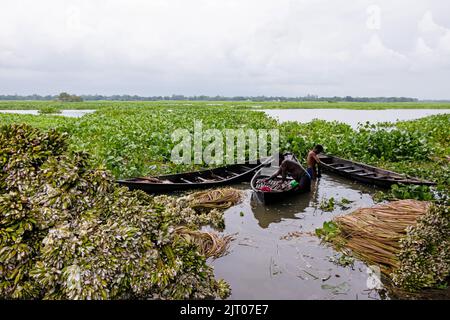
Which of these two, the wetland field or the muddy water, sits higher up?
the wetland field

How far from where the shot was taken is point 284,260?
596 cm

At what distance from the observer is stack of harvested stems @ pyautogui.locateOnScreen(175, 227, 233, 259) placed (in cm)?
613

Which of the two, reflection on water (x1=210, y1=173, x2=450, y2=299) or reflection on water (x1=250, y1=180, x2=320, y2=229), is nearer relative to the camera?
reflection on water (x1=210, y1=173, x2=450, y2=299)

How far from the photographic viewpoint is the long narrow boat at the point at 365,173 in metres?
9.83

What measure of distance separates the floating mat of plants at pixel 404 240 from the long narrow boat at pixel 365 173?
3.90 metres

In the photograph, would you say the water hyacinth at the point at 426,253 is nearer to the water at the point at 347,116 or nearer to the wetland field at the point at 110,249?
the wetland field at the point at 110,249

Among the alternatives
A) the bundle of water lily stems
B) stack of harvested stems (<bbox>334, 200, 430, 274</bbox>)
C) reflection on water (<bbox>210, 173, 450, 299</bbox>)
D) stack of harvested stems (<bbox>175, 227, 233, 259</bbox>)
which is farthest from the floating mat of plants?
the bundle of water lily stems

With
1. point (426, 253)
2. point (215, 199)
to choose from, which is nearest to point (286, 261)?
point (426, 253)

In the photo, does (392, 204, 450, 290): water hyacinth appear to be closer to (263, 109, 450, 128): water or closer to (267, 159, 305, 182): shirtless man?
(267, 159, 305, 182): shirtless man

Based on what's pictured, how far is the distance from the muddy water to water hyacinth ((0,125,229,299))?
2.35ft

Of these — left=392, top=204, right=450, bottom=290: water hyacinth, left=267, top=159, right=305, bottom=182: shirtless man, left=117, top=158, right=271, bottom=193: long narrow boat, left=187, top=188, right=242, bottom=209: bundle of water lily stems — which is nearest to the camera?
left=392, top=204, right=450, bottom=290: water hyacinth

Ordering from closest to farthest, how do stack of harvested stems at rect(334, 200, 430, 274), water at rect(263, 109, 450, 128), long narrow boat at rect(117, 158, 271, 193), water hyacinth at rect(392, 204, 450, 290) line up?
water hyacinth at rect(392, 204, 450, 290) → stack of harvested stems at rect(334, 200, 430, 274) → long narrow boat at rect(117, 158, 271, 193) → water at rect(263, 109, 450, 128)

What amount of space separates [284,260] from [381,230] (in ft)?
5.44

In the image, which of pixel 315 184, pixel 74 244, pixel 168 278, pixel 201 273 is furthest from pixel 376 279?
pixel 315 184
